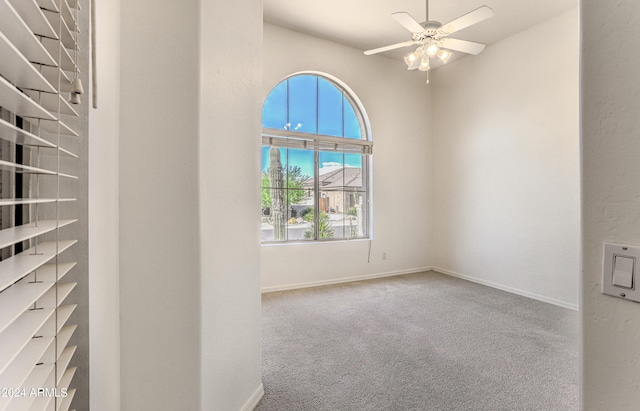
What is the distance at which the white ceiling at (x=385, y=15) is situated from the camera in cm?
320

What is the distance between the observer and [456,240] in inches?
179

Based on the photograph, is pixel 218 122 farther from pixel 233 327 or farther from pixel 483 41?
pixel 483 41

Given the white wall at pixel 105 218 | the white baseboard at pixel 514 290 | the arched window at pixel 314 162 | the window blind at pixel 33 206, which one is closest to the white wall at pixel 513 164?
the white baseboard at pixel 514 290

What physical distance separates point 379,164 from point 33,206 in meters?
4.20

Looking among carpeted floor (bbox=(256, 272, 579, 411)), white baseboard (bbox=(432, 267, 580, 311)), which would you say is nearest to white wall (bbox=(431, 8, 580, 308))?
white baseboard (bbox=(432, 267, 580, 311))

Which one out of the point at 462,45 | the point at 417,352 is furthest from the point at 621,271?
the point at 462,45

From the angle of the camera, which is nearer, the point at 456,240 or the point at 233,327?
the point at 233,327

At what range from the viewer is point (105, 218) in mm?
980

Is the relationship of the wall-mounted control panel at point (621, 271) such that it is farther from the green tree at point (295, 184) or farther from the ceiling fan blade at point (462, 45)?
the green tree at point (295, 184)

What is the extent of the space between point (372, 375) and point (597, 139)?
185cm

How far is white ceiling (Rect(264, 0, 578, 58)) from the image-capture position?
3199 millimetres

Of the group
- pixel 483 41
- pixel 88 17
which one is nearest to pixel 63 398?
pixel 88 17

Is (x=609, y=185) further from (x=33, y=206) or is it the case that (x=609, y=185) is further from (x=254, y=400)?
(x=254, y=400)

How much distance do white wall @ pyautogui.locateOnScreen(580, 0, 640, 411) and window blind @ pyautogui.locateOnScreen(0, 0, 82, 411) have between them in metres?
1.07
